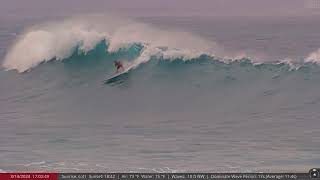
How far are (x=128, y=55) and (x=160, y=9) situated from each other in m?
0.27

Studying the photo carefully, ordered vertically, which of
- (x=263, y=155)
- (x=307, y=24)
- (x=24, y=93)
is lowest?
(x=263, y=155)

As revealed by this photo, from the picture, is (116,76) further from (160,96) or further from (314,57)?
(314,57)

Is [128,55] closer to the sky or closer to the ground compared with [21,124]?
closer to the sky

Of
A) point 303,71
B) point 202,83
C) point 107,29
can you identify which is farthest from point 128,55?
point 303,71

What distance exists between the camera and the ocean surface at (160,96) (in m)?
3.60

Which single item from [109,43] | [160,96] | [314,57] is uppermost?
[109,43]

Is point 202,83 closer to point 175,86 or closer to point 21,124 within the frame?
point 175,86

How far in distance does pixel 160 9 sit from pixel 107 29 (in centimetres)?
28

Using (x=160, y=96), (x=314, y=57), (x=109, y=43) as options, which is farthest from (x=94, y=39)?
(x=314, y=57)

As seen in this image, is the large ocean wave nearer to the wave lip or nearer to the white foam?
the wave lip

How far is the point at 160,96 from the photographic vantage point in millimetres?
3639

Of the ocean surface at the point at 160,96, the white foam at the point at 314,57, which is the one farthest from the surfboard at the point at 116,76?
the white foam at the point at 314,57

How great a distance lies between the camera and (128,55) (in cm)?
365

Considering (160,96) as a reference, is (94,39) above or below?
above
